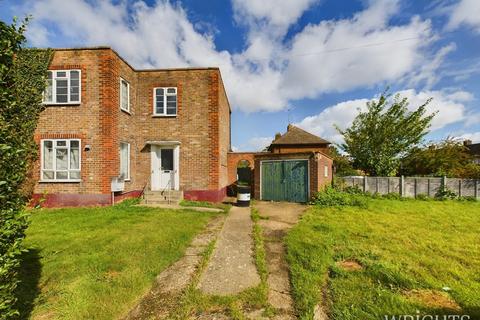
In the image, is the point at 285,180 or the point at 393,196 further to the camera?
the point at 393,196

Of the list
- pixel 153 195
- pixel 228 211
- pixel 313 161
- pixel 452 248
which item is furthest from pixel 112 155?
pixel 452 248

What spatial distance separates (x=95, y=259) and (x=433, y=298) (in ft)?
19.5

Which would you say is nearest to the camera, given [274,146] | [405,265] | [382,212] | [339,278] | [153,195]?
[339,278]

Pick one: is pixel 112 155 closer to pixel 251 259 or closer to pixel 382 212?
pixel 251 259

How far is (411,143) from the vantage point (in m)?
19.1

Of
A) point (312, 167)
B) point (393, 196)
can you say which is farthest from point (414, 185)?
A: point (312, 167)

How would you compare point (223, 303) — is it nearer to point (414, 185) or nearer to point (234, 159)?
point (234, 159)

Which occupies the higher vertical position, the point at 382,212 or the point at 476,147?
the point at 476,147

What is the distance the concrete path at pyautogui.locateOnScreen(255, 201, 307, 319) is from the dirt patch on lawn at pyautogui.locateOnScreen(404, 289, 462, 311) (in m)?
1.84

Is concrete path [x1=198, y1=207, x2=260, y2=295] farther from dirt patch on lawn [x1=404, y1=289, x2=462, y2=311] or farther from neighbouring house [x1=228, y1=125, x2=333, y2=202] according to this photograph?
neighbouring house [x1=228, y1=125, x2=333, y2=202]

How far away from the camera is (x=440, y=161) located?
17.5m

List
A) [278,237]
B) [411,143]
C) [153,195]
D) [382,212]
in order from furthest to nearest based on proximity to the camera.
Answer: [411,143], [153,195], [382,212], [278,237]

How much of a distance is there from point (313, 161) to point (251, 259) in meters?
8.73

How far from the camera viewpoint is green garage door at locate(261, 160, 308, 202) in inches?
507
